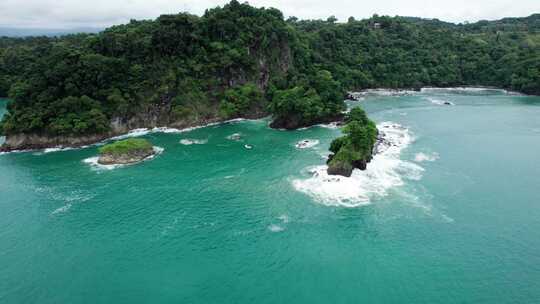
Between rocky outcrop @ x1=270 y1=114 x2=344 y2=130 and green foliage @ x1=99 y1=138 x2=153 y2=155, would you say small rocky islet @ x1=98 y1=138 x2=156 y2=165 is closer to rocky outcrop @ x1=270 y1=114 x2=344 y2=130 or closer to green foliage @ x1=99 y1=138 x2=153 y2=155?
green foliage @ x1=99 y1=138 x2=153 y2=155

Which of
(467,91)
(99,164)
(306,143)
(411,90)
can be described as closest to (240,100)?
(306,143)

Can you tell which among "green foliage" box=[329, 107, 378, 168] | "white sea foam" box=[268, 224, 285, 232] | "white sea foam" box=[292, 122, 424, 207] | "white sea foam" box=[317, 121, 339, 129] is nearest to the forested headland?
"white sea foam" box=[317, 121, 339, 129]

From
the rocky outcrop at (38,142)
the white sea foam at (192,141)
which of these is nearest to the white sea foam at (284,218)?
the white sea foam at (192,141)

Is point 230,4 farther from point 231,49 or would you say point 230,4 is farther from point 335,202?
point 335,202

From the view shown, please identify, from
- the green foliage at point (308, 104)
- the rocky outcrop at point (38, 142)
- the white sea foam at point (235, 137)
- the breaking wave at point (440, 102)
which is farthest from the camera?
the breaking wave at point (440, 102)

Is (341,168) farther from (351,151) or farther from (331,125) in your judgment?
(331,125)

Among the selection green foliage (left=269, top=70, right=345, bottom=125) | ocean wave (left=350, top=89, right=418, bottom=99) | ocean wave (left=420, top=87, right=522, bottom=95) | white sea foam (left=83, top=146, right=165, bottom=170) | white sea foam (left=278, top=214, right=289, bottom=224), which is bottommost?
white sea foam (left=278, top=214, right=289, bottom=224)

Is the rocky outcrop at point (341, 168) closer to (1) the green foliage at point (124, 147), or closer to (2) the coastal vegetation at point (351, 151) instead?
(2) the coastal vegetation at point (351, 151)
